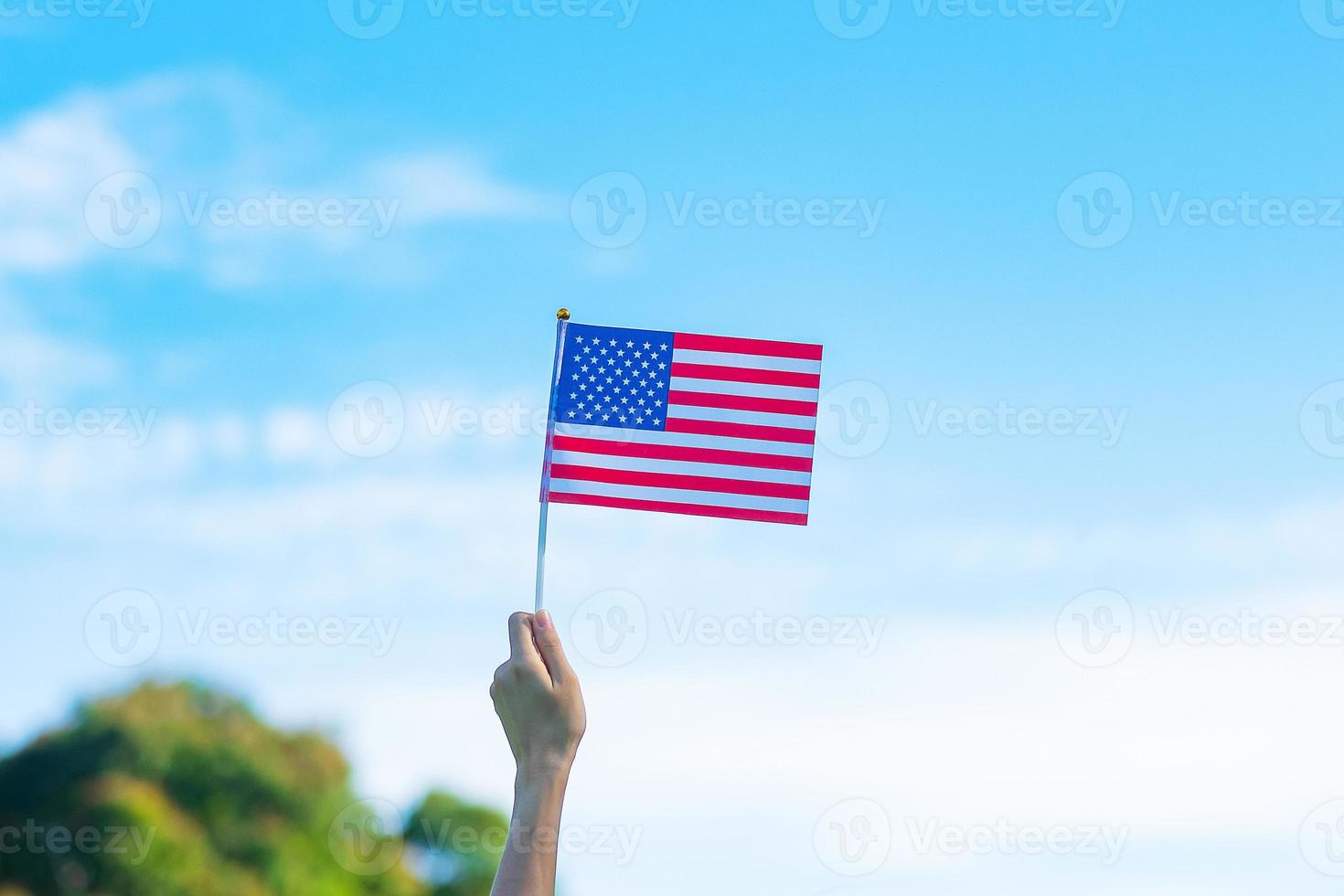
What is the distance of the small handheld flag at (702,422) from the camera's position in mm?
7766

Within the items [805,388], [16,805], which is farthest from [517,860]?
[16,805]

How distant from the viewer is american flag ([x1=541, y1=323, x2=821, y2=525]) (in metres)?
7.77

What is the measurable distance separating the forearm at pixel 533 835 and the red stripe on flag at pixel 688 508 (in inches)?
150

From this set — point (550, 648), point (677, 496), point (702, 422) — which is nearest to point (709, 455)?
point (702, 422)

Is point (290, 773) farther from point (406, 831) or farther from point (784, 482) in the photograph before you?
point (784, 482)

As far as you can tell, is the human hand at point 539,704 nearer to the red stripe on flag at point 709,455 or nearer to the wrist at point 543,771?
the wrist at point 543,771

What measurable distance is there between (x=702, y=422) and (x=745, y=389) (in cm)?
31

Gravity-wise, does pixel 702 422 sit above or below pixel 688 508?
above

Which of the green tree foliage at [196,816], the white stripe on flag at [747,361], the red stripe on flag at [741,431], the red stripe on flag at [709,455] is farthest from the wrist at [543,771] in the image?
the green tree foliage at [196,816]

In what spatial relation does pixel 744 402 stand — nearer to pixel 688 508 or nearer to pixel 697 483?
pixel 697 483

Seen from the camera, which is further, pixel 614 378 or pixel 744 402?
pixel 744 402

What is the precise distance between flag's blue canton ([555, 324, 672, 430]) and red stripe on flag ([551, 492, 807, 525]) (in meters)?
0.41

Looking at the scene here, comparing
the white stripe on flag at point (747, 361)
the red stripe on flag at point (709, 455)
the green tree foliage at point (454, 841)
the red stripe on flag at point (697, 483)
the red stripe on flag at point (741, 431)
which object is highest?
the white stripe on flag at point (747, 361)

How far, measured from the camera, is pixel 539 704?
3.95 m
